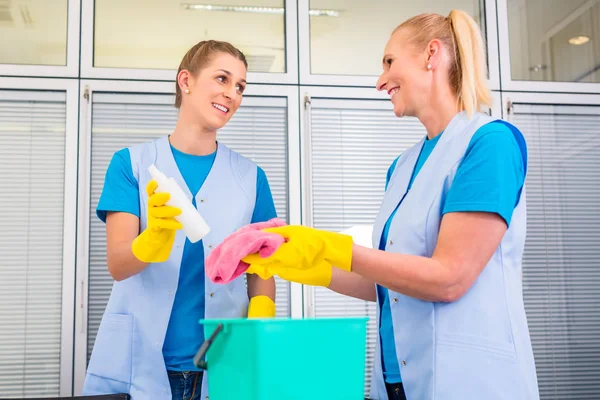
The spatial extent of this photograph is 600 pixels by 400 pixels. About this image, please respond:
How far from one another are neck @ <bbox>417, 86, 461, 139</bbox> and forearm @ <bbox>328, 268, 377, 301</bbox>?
0.38 metres

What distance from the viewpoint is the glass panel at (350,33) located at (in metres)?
2.81

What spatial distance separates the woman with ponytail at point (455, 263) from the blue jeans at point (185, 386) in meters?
0.45

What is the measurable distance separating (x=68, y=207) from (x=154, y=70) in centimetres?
64

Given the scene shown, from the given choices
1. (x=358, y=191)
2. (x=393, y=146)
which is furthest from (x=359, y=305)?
(x=393, y=146)

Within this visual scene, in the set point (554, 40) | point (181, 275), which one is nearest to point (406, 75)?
point (181, 275)

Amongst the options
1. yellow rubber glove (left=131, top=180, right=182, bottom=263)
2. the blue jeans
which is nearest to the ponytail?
yellow rubber glove (left=131, top=180, right=182, bottom=263)

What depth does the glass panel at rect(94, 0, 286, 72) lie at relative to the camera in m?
2.69

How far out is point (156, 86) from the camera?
268 centimetres

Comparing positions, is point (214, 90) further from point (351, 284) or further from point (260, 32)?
point (260, 32)

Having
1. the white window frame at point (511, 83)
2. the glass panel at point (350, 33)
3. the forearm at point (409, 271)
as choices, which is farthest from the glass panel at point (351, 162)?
the forearm at point (409, 271)

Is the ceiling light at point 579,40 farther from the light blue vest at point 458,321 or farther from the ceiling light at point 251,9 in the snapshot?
the light blue vest at point 458,321

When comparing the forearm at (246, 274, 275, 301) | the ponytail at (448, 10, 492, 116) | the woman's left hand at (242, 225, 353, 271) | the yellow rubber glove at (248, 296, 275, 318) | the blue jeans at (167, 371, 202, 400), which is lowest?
the blue jeans at (167, 371, 202, 400)

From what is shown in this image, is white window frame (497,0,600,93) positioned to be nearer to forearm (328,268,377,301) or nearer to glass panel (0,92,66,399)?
forearm (328,268,377,301)

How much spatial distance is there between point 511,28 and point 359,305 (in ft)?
4.58
